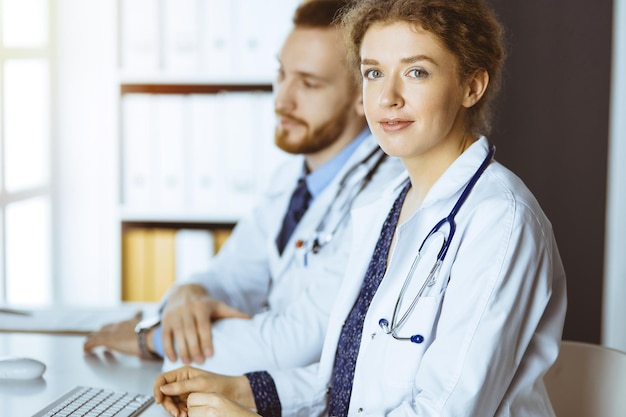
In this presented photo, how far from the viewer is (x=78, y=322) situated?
1924mm

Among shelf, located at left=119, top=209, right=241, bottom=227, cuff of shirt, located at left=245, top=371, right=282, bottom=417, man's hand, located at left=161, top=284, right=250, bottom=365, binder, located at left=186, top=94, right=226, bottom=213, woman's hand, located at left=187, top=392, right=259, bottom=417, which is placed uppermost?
binder, located at left=186, top=94, right=226, bottom=213

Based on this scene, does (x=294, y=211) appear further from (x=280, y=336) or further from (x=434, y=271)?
(x=434, y=271)

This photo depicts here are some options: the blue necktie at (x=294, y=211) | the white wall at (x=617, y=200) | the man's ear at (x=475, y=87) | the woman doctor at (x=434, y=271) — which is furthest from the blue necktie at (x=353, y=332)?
the white wall at (x=617, y=200)

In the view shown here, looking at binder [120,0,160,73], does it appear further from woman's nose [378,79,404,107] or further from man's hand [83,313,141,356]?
woman's nose [378,79,404,107]

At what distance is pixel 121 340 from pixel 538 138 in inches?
50.8

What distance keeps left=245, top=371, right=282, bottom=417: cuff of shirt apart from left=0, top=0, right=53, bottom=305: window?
4.89ft

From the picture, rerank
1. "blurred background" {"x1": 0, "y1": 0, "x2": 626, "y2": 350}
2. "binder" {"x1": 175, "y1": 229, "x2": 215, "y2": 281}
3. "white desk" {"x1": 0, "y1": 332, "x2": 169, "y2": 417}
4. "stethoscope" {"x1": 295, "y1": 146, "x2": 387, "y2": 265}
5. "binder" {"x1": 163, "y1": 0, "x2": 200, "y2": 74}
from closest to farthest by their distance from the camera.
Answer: "white desk" {"x1": 0, "y1": 332, "x2": 169, "y2": 417} → "stethoscope" {"x1": 295, "y1": 146, "x2": 387, "y2": 265} → "blurred background" {"x1": 0, "y1": 0, "x2": 626, "y2": 350} → "binder" {"x1": 163, "y1": 0, "x2": 200, "y2": 74} → "binder" {"x1": 175, "y1": 229, "x2": 215, "y2": 281}

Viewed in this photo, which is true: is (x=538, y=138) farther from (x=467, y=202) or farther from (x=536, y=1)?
(x=467, y=202)

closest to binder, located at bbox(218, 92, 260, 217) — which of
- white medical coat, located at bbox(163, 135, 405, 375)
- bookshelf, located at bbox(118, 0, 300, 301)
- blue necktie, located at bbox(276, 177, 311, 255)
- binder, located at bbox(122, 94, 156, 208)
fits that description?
bookshelf, located at bbox(118, 0, 300, 301)

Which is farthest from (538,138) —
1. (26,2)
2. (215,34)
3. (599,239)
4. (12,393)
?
(26,2)

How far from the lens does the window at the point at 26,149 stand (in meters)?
2.77

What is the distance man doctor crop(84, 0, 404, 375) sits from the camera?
1660 mm

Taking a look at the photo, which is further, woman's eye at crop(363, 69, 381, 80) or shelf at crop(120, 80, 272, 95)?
shelf at crop(120, 80, 272, 95)

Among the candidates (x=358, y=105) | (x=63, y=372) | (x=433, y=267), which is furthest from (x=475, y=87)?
(x=63, y=372)
